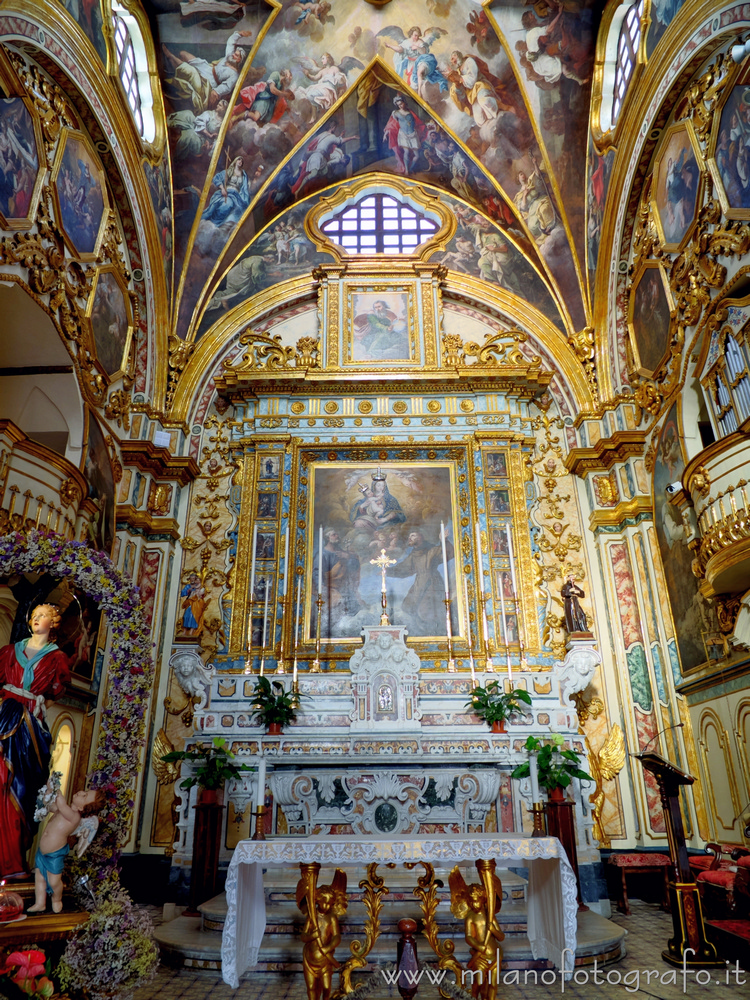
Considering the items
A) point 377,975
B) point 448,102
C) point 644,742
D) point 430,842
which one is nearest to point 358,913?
point 377,975

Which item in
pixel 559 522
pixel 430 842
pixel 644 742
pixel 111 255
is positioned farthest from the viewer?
pixel 559 522

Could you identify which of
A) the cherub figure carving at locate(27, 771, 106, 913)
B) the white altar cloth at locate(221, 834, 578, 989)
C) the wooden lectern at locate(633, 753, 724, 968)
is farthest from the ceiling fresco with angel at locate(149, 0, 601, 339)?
the white altar cloth at locate(221, 834, 578, 989)

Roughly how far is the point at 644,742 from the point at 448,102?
34.3ft

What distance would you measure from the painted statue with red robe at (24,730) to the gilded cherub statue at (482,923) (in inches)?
117

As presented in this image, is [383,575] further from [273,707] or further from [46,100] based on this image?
[46,100]

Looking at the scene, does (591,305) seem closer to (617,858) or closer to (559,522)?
(559,522)

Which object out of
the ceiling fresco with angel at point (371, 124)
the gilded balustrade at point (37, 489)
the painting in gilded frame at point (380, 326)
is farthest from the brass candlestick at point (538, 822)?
the ceiling fresco with angel at point (371, 124)

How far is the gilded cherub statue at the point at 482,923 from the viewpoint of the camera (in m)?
4.77

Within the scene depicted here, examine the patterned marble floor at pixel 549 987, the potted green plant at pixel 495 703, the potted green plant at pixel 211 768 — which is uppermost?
the potted green plant at pixel 495 703

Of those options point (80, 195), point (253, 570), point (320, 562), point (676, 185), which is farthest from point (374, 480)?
point (676, 185)

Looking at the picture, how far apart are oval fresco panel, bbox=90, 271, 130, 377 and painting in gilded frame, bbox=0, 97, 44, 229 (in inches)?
75.5

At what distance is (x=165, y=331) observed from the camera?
39.5 feet

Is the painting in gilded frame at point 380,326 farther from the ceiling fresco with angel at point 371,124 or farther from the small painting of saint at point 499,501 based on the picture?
the small painting of saint at point 499,501

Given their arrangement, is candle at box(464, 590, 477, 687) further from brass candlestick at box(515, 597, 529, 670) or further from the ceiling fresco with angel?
the ceiling fresco with angel
